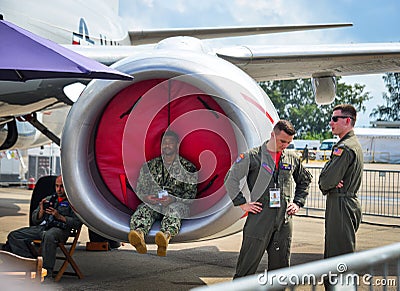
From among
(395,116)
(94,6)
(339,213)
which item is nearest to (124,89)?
(339,213)

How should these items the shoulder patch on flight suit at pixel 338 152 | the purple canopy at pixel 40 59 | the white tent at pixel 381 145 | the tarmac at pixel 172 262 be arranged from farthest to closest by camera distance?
1. the white tent at pixel 381 145
2. the tarmac at pixel 172 262
3. the shoulder patch on flight suit at pixel 338 152
4. the purple canopy at pixel 40 59

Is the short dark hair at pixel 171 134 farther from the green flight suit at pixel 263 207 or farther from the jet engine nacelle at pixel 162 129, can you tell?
the green flight suit at pixel 263 207

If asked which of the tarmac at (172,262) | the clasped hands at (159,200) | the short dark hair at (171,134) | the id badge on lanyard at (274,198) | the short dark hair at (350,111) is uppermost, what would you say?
the short dark hair at (350,111)

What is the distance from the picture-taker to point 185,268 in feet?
19.0

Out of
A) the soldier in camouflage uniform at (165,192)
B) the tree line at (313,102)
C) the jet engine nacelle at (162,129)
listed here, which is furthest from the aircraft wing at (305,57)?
the tree line at (313,102)

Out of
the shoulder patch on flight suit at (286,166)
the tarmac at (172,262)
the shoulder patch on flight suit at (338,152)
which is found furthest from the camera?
the tarmac at (172,262)

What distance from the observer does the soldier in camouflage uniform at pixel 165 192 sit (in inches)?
167

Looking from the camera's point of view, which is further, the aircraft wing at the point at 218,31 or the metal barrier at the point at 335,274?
the aircraft wing at the point at 218,31

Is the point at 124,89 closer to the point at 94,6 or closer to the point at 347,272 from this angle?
the point at 347,272

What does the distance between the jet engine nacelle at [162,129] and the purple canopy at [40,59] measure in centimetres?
39

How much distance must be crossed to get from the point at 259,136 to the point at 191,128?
2.47 ft

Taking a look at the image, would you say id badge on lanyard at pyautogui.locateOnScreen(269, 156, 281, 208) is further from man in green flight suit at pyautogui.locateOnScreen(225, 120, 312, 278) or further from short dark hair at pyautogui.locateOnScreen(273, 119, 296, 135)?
short dark hair at pyautogui.locateOnScreen(273, 119, 296, 135)

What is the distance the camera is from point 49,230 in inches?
205

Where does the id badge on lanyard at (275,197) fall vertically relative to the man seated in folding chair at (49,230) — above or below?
above
